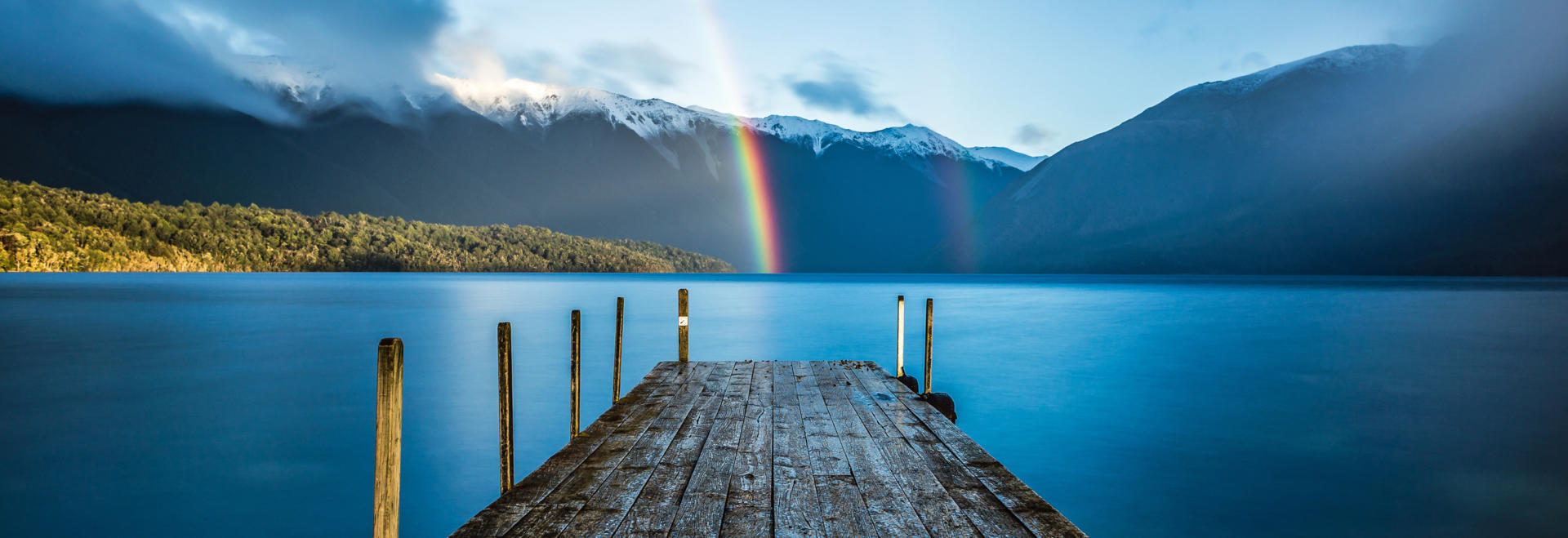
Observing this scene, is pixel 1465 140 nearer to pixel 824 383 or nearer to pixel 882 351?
pixel 882 351

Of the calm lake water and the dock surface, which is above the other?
the dock surface

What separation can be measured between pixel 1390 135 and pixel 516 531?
22084cm

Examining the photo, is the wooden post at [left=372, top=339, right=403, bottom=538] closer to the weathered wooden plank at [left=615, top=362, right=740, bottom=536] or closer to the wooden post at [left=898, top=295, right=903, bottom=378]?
the weathered wooden plank at [left=615, top=362, right=740, bottom=536]

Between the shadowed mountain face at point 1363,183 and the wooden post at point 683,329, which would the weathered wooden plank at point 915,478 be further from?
the shadowed mountain face at point 1363,183

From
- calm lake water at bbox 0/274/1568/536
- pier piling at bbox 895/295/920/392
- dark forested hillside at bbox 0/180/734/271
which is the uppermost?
dark forested hillside at bbox 0/180/734/271

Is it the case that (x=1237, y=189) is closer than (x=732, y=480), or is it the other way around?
(x=732, y=480)

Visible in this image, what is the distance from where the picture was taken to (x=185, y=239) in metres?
154

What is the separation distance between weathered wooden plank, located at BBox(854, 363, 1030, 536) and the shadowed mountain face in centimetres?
19163

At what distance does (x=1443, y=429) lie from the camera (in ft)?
42.2

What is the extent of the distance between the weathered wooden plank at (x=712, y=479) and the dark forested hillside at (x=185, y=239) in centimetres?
17045

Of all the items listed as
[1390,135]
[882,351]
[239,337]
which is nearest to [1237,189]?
[1390,135]

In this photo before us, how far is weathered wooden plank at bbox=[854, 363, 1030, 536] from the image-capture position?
156 inches

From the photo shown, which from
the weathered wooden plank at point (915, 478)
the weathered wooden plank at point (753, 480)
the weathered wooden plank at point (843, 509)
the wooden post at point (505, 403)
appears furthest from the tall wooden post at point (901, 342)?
the weathered wooden plank at point (843, 509)

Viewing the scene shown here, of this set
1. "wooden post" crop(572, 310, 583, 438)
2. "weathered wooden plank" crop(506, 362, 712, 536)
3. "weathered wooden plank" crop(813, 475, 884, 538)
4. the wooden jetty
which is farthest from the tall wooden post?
"weathered wooden plank" crop(813, 475, 884, 538)
